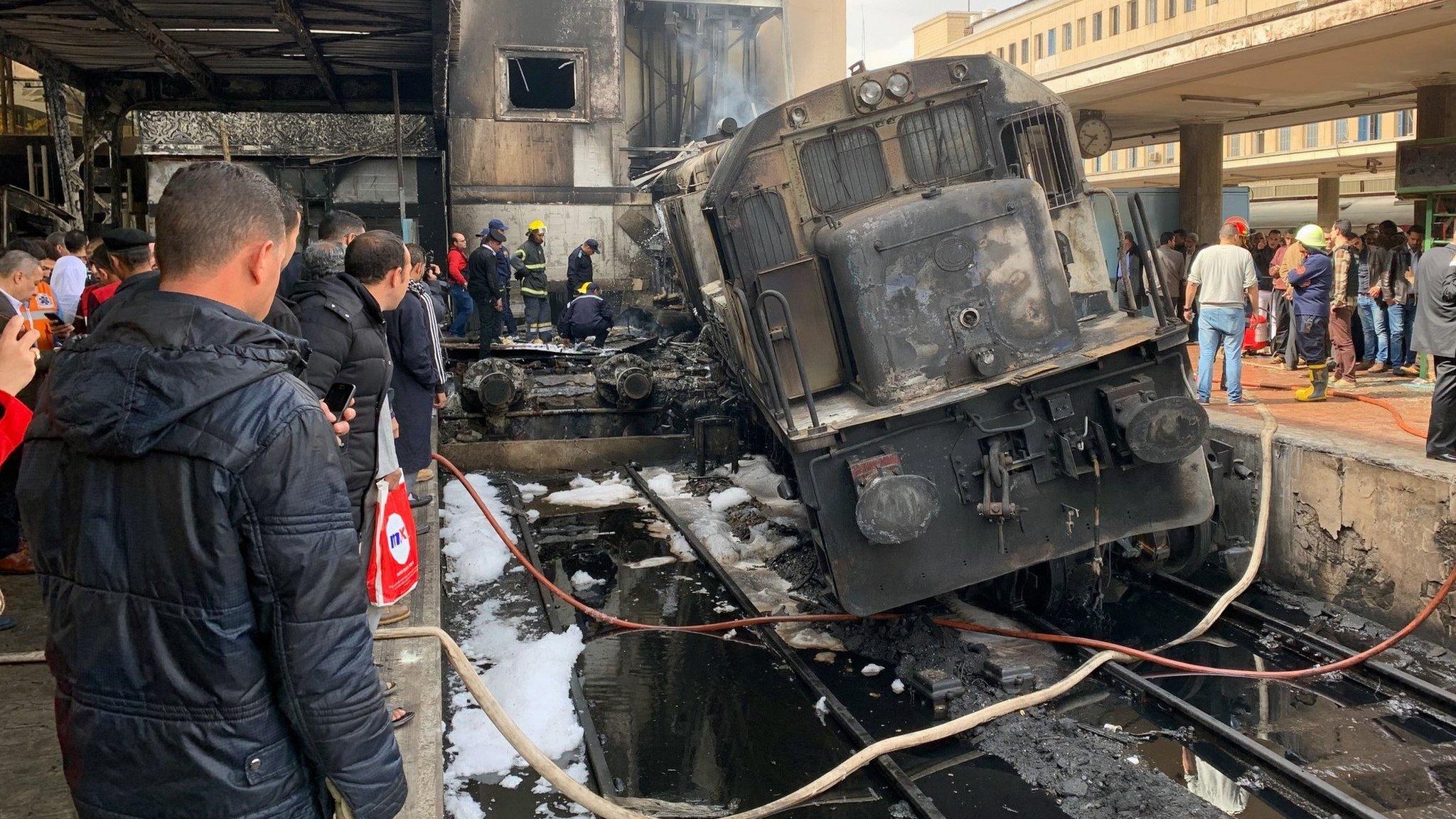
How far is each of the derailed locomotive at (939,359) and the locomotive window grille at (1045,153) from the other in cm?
2

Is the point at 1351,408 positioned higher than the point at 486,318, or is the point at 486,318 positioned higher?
the point at 486,318

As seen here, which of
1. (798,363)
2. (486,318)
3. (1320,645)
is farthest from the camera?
(486,318)

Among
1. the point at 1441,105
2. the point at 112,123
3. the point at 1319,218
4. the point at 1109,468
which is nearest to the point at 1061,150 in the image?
the point at 1109,468

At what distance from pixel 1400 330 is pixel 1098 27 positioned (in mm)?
41385

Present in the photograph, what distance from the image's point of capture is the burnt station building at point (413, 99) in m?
11.9

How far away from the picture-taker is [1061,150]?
22.7ft

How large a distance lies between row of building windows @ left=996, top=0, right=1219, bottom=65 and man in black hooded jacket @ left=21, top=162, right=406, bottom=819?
45978 mm

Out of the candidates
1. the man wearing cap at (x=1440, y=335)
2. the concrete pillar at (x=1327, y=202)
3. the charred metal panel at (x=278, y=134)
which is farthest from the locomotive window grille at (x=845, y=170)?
the concrete pillar at (x=1327, y=202)

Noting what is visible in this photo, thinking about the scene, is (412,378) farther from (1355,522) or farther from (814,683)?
(1355,522)

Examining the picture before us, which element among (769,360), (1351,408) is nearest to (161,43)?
(769,360)

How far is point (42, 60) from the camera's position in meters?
12.6

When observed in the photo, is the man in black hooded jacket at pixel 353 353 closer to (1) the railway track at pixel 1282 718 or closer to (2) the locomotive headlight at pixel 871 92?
(1) the railway track at pixel 1282 718

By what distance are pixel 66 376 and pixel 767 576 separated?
623 cm

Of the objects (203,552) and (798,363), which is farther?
(798,363)
